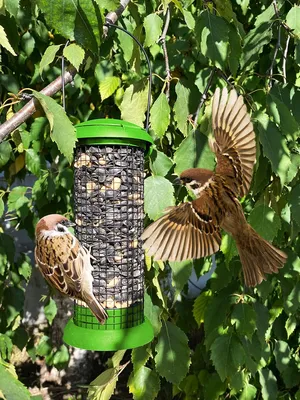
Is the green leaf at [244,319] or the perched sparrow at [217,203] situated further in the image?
the green leaf at [244,319]

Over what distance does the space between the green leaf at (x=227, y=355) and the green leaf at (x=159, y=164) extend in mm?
628

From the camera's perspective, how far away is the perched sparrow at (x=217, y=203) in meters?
1.12

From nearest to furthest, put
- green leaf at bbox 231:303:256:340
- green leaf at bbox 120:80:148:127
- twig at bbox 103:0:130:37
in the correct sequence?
twig at bbox 103:0:130:37 → green leaf at bbox 120:80:148:127 → green leaf at bbox 231:303:256:340

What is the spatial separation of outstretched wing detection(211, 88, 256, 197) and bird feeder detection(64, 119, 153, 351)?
0.54ft

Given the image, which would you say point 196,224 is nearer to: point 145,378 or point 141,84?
point 141,84

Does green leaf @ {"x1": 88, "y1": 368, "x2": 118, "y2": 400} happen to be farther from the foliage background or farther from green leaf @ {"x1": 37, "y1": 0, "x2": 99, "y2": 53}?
green leaf @ {"x1": 37, "y1": 0, "x2": 99, "y2": 53}

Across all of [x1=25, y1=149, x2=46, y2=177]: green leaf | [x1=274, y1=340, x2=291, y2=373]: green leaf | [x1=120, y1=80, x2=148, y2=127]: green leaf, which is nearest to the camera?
[x1=120, y1=80, x2=148, y2=127]: green leaf

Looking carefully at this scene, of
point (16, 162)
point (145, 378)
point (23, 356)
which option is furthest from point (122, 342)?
point (23, 356)

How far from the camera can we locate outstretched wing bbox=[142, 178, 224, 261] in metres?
1.11

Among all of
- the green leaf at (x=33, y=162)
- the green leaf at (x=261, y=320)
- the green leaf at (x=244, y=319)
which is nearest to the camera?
the green leaf at (x=244, y=319)

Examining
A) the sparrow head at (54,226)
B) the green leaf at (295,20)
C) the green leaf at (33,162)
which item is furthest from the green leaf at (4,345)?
the green leaf at (295,20)

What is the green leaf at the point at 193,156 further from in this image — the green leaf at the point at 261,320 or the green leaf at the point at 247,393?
the green leaf at the point at 247,393

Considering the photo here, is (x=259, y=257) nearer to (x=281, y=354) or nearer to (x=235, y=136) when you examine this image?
(x=235, y=136)

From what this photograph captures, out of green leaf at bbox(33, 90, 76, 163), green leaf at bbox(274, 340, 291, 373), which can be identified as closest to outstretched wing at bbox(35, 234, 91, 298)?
green leaf at bbox(33, 90, 76, 163)
